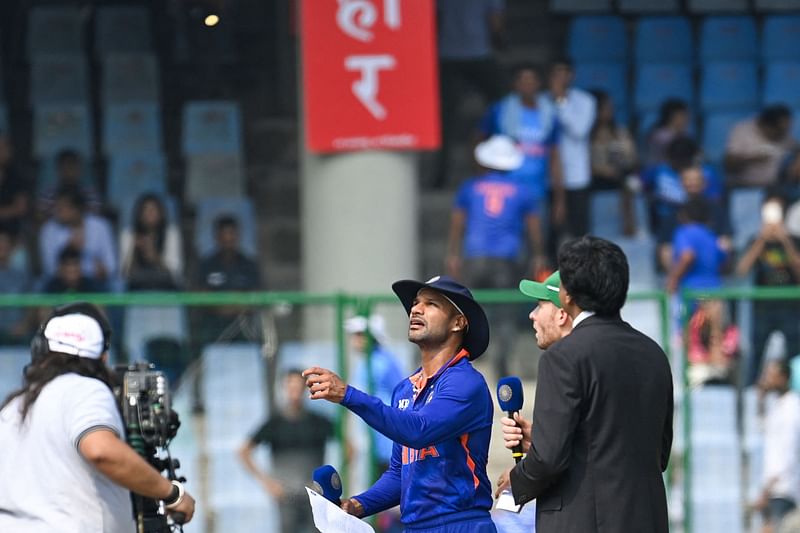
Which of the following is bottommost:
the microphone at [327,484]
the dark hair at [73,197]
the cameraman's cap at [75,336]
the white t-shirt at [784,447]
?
the white t-shirt at [784,447]

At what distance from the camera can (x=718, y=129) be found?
15.6 m

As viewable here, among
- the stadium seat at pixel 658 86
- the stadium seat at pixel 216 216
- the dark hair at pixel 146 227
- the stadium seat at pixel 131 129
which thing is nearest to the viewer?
the dark hair at pixel 146 227

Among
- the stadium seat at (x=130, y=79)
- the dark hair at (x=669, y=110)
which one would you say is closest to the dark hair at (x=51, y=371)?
the dark hair at (x=669, y=110)

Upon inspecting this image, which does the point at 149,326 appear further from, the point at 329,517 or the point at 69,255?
the point at 329,517

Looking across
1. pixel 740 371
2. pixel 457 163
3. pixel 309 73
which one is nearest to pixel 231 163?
pixel 457 163

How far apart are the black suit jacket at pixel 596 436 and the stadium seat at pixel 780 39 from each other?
1146cm

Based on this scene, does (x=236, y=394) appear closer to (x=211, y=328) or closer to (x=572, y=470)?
(x=211, y=328)

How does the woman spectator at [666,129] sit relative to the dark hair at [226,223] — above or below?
above

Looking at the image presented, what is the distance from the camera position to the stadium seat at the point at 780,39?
16.2 meters

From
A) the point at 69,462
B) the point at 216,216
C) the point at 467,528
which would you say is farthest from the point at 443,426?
the point at 216,216

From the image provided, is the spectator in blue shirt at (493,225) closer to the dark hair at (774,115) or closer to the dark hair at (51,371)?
the dark hair at (774,115)

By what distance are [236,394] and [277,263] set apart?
15.7 ft

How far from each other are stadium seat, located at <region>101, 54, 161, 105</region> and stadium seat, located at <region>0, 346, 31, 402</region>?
18.9 ft

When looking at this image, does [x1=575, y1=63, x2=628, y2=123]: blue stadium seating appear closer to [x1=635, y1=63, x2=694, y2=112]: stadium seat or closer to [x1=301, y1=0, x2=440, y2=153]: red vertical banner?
[x1=635, y1=63, x2=694, y2=112]: stadium seat
